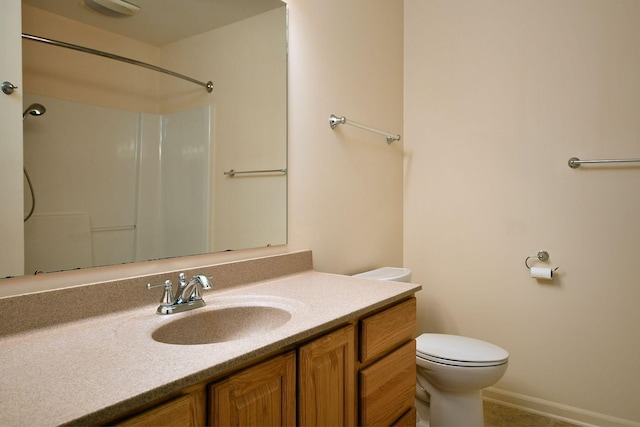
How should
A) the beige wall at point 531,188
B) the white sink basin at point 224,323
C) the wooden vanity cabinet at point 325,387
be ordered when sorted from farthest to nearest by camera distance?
the beige wall at point 531,188 < the white sink basin at point 224,323 < the wooden vanity cabinet at point 325,387

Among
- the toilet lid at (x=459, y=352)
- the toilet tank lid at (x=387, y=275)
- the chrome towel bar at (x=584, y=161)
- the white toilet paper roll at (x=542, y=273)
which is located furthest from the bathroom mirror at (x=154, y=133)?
the chrome towel bar at (x=584, y=161)

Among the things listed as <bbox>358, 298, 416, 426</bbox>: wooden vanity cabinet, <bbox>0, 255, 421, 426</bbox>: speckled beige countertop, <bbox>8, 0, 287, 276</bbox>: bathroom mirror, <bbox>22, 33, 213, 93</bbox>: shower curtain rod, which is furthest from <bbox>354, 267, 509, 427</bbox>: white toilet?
<bbox>22, 33, 213, 93</bbox>: shower curtain rod

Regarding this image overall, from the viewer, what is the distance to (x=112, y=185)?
1136mm

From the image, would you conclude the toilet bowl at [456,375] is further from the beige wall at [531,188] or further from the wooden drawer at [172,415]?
the wooden drawer at [172,415]

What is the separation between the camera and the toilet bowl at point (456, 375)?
65.1 inches

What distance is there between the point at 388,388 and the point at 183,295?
0.71 metres

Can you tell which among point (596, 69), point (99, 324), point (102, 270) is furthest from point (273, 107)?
point (596, 69)

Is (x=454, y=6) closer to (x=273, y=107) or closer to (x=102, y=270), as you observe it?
(x=273, y=107)

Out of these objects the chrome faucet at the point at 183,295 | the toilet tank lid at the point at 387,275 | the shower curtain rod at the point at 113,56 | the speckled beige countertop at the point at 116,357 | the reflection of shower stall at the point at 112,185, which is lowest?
the toilet tank lid at the point at 387,275

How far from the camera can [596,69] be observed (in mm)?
1952

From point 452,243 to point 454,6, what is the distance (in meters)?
1.38

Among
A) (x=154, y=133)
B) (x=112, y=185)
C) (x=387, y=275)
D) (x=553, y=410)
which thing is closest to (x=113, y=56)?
(x=154, y=133)

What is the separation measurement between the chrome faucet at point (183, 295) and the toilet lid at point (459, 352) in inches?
41.2

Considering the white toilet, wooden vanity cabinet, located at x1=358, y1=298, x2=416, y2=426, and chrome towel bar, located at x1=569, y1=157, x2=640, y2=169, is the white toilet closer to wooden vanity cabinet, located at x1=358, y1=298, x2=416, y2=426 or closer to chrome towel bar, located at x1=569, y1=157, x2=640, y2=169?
wooden vanity cabinet, located at x1=358, y1=298, x2=416, y2=426
